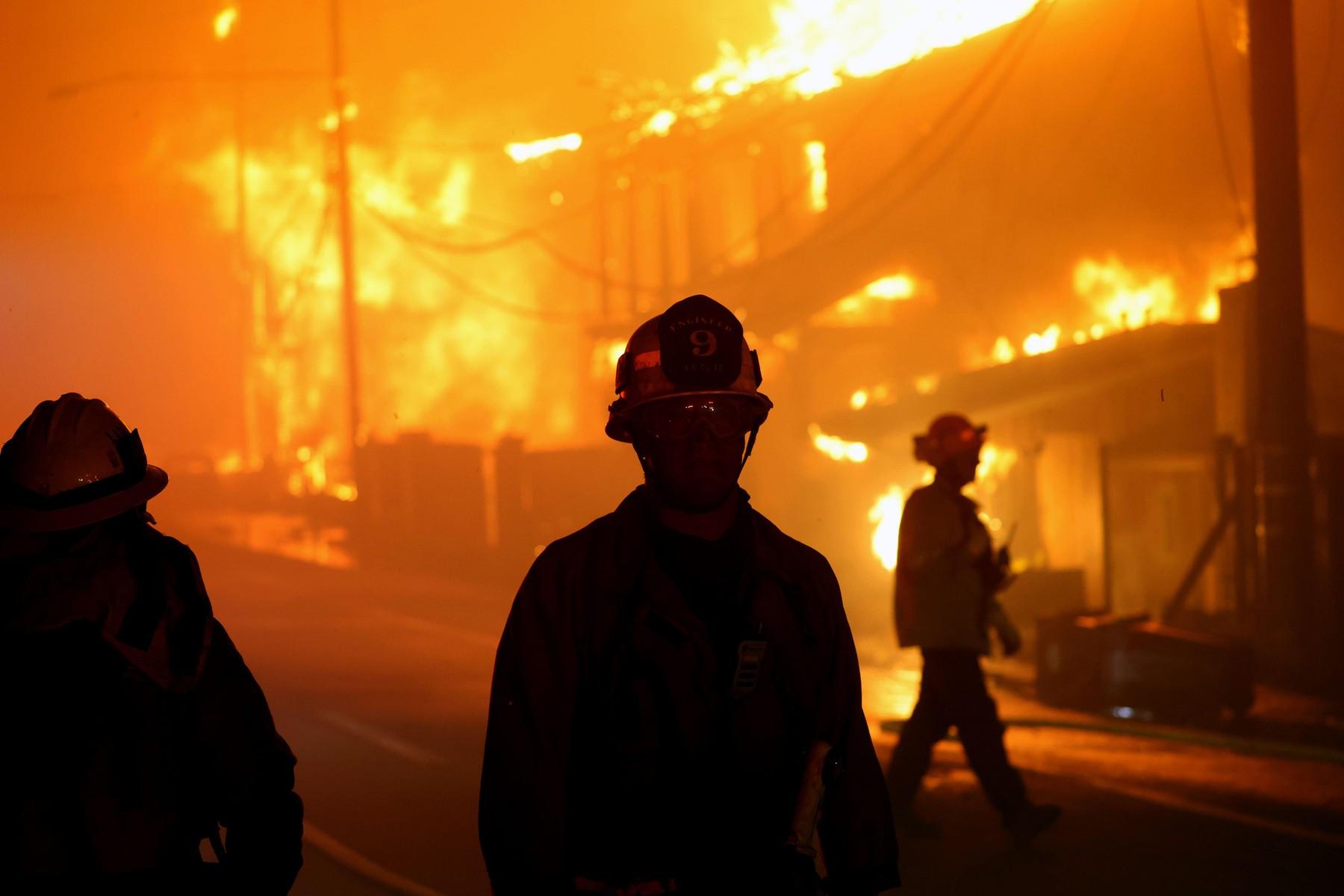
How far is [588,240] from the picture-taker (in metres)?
39.6

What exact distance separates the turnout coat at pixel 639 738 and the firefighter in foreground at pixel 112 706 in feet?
1.33

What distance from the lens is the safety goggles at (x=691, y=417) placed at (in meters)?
2.58

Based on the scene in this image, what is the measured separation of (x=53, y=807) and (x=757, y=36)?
98.2 ft

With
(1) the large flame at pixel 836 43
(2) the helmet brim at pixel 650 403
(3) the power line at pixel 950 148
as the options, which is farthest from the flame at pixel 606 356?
(2) the helmet brim at pixel 650 403

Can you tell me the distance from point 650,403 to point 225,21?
2578 centimetres

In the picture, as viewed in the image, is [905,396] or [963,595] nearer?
[963,595]

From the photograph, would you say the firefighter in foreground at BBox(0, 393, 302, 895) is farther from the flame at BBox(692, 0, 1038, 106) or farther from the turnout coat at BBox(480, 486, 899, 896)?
the flame at BBox(692, 0, 1038, 106)

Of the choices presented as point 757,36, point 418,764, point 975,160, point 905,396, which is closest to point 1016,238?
point 975,160

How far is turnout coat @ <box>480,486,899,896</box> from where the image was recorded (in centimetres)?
238

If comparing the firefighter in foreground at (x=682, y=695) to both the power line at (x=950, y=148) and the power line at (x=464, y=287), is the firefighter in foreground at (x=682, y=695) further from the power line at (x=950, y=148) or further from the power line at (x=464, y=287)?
the power line at (x=464, y=287)

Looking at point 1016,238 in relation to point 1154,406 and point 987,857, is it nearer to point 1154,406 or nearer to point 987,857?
point 1154,406

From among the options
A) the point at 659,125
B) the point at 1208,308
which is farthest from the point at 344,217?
the point at 1208,308

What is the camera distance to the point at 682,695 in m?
2.40

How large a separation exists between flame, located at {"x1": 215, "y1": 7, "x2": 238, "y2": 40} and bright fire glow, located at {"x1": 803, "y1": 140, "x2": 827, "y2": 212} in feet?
32.5
